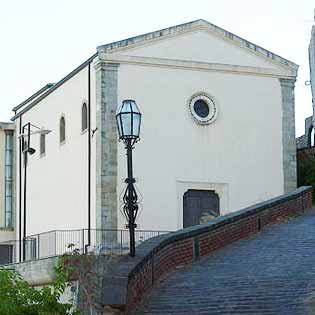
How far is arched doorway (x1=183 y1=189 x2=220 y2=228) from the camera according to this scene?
35375 millimetres

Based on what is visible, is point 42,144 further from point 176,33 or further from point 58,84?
point 176,33

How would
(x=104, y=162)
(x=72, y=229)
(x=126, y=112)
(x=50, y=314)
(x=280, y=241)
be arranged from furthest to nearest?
(x=72, y=229) < (x=104, y=162) < (x=280, y=241) < (x=126, y=112) < (x=50, y=314)

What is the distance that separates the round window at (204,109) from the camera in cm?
3562

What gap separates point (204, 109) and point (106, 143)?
4463 millimetres

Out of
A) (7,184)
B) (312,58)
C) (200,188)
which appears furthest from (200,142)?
(312,58)

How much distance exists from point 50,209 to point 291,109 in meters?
10.4

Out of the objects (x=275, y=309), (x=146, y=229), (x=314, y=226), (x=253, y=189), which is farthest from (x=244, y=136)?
(x=275, y=309)

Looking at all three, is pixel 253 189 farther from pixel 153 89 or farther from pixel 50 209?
pixel 50 209

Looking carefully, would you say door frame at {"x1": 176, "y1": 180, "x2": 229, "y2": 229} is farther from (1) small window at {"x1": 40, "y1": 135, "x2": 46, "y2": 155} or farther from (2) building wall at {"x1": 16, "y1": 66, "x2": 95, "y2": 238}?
(1) small window at {"x1": 40, "y1": 135, "x2": 46, "y2": 155}

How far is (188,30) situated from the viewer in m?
35.8

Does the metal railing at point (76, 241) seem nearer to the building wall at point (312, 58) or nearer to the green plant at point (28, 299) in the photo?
the green plant at point (28, 299)

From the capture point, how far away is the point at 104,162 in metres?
33.4

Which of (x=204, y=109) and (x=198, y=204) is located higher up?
(x=204, y=109)

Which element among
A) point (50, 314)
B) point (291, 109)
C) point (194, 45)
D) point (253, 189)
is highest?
point (194, 45)
